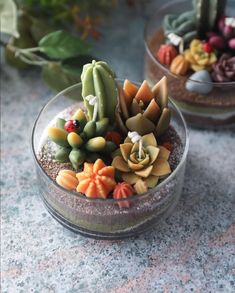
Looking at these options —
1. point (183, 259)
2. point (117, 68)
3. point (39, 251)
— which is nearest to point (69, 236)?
point (39, 251)

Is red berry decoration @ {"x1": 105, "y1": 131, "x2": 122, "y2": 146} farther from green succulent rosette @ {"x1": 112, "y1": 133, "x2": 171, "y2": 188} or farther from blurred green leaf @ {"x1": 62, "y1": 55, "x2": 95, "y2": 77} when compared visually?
blurred green leaf @ {"x1": 62, "y1": 55, "x2": 95, "y2": 77}

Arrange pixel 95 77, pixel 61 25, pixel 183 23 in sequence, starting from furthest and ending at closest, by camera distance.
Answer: pixel 61 25
pixel 183 23
pixel 95 77

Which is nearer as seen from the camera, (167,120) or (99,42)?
(167,120)

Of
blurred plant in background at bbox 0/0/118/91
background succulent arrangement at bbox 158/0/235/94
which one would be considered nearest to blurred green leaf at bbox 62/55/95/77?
blurred plant in background at bbox 0/0/118/91

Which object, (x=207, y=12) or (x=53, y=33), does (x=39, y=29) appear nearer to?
(x=53, y=33)

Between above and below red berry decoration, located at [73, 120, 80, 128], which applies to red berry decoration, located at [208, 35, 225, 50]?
above

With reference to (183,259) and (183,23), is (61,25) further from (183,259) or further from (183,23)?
(183,259)

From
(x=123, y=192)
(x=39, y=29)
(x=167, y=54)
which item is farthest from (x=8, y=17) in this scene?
(x=123, y=192)
